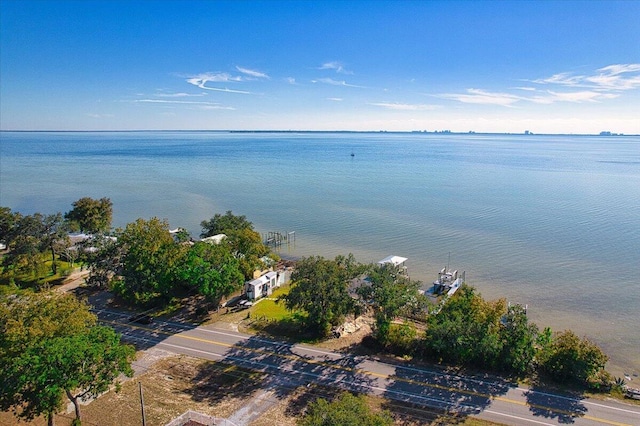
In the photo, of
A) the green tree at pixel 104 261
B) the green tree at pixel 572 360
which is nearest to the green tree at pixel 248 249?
the green tree at pixel 104 261

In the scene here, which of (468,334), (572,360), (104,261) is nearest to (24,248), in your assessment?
(104,261)

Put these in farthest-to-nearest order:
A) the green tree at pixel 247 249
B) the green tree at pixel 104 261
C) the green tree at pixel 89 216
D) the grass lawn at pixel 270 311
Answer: the green tree at pixel 89 216
the green tree at pixel 247 249
the green tree at pixel 104 261
the grass lawn at pixel 270 311

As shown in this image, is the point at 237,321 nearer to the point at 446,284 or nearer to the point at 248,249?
the point at 248,249

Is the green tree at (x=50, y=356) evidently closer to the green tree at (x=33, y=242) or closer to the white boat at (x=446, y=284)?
the green tree at (x=33, y=242)

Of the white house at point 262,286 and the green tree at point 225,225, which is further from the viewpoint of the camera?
the green tree at point 225,225

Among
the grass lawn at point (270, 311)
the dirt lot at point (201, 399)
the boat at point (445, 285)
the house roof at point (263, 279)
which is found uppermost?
the house roof at point (263, 279)

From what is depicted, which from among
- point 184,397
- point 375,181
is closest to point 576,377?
point 184,397
